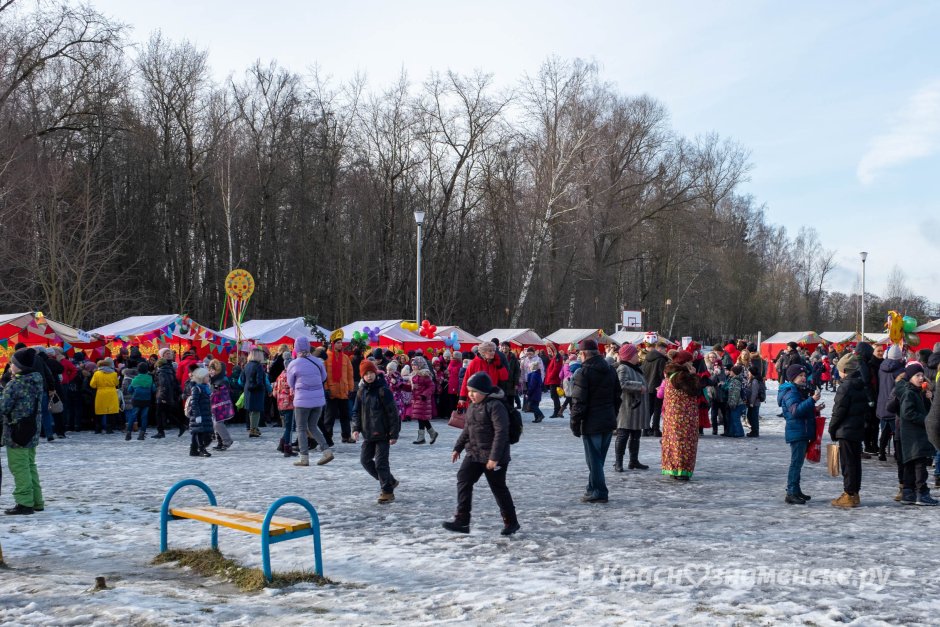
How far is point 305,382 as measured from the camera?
12.0 metres

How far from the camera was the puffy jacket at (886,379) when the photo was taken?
12.1 m

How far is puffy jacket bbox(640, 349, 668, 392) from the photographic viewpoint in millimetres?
14430

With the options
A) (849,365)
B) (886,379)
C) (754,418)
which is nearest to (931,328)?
(754,418)

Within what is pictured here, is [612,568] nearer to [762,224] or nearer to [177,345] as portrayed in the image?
[177,345]

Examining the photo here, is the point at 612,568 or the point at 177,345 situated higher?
the point at 177,345

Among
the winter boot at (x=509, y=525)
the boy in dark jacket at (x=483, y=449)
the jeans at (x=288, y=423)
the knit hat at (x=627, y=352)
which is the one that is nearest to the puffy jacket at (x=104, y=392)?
the jeans at (x=288, y=423)

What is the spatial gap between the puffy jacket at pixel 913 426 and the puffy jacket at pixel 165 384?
40.2 feet

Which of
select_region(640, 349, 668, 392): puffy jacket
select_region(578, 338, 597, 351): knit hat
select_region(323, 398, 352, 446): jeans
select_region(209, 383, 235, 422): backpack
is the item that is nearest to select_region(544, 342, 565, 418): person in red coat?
select_region(640, 349, 668, 392): puffy jacket

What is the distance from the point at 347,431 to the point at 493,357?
3.70m

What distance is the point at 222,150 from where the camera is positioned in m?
38.8

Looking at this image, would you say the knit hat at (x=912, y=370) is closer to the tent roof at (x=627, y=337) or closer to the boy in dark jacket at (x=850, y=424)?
the boy in dark jacket at (x=850, y=424)

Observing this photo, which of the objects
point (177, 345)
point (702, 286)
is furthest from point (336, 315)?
point (702, 286)

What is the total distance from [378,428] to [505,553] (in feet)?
9.10

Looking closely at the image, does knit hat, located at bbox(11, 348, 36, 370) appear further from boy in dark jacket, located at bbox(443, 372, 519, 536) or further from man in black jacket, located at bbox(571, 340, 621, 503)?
man in black jacket, located at bbox(571, 340, 621, 503)
